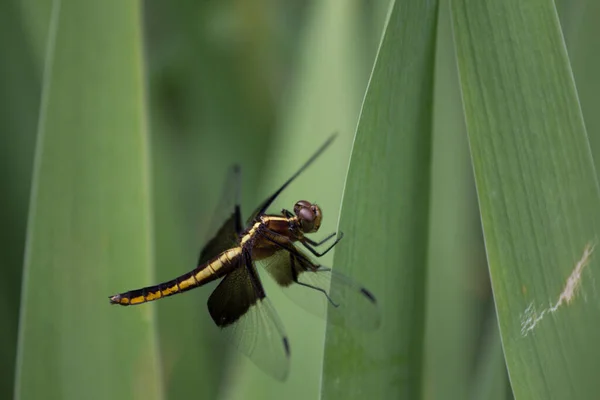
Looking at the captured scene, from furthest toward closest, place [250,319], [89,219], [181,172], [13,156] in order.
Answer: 1. [181,172]
2. [13,156]
3. [250,319]
4. [89,219]

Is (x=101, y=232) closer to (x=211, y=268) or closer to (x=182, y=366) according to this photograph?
(x=211, y=268)

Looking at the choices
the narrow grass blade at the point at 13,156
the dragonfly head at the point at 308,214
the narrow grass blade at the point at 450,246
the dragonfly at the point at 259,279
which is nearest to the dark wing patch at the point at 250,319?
the dragonfly at the point at 259,279

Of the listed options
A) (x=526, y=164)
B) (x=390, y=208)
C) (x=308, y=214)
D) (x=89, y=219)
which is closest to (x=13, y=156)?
(x=89, y=219)

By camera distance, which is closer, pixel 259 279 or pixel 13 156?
pixel 259 279

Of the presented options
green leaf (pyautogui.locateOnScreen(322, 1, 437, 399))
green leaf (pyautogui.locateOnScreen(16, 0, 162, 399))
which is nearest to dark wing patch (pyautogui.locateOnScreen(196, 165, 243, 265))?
green leaf (pyautogui.locateOnScreen(16, 0, 162, 399))

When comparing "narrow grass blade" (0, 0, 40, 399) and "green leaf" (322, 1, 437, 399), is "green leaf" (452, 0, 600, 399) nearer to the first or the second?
"green leaf" (322, 1, 437, 399)

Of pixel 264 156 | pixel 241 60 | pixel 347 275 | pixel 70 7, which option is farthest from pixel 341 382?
pixel 241 60

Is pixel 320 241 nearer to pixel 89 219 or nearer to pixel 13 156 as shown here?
pixel 89 219
